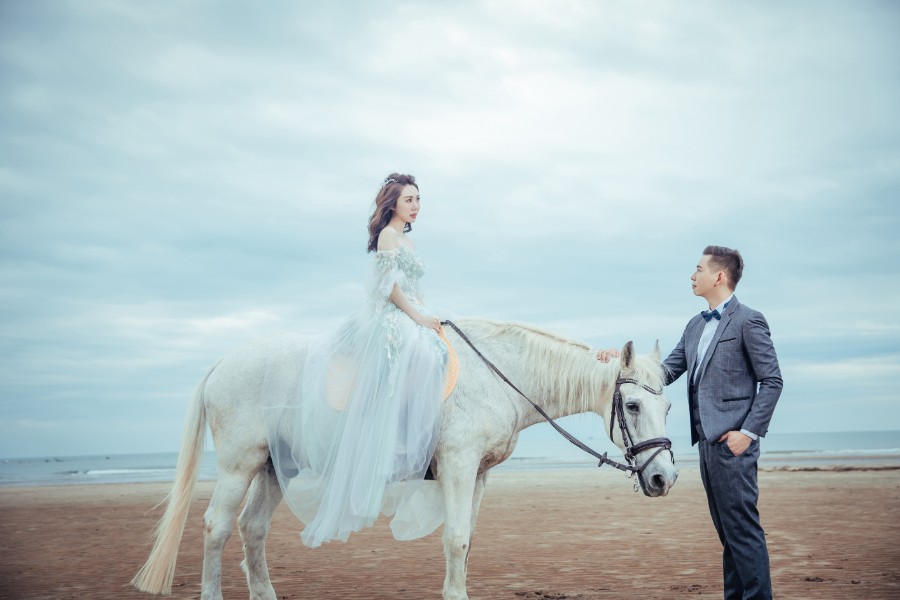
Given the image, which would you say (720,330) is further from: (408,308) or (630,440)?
(408,308)

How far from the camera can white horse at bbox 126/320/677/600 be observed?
445cm

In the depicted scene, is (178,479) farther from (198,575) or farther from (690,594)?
(690,594)

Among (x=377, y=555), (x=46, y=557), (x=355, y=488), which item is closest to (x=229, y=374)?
(x=355, y=488)

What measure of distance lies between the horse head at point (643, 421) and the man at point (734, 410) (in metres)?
0.24

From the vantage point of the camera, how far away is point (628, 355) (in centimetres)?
449

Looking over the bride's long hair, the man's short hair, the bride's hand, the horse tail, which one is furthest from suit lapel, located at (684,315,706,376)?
the horse tail

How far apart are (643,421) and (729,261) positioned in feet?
3.54

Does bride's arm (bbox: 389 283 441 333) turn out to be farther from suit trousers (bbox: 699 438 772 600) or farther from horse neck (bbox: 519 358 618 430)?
suit trousers (bbox: 699 438 772 600)

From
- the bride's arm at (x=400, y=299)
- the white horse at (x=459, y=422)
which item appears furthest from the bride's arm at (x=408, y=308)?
the white horse at (x=459, y=422)

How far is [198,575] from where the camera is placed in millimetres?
7473

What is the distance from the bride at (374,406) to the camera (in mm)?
4570

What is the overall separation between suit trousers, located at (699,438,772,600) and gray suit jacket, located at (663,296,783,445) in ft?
0.46

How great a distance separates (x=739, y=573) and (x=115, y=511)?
15089mm

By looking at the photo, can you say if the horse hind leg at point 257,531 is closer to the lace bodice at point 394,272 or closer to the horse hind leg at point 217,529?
the horse hind leg at point 217,529
